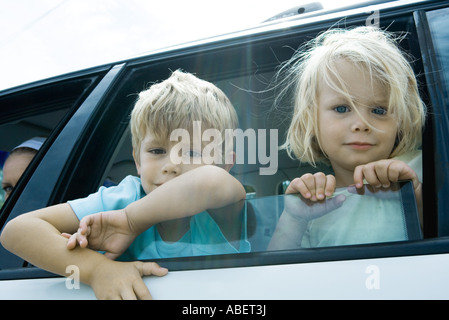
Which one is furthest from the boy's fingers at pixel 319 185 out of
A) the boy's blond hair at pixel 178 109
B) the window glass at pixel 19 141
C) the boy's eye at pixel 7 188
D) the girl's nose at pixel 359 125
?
the boy's eye at pixel 7 188

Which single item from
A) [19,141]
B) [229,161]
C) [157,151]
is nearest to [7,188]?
[19,141]

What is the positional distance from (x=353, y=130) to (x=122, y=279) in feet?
2.58

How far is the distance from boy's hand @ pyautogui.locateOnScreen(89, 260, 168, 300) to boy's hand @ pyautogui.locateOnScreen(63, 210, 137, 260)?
0.19 ft

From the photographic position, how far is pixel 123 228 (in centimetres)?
107

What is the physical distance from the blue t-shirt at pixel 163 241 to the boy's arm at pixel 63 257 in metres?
0.11

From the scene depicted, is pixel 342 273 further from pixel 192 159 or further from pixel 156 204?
pixel 192 159

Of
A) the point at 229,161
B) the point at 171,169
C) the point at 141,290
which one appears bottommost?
the point at 141,290

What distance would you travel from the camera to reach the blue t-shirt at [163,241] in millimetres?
1028

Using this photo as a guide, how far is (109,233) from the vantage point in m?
1.07

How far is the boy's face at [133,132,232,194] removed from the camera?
131 cm

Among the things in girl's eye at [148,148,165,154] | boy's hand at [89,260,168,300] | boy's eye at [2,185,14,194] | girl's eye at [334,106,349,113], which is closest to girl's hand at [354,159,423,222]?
girl's eye at [334,106,349,113]

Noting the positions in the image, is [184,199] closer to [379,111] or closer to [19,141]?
[379,111]

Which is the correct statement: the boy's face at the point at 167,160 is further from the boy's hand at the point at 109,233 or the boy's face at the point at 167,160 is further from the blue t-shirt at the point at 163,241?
the boy's hand at the point at 109,233
